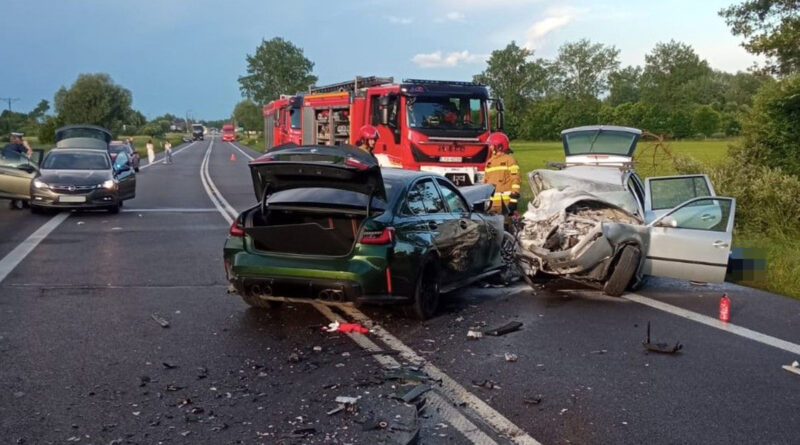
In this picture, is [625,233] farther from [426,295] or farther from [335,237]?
[335,237]

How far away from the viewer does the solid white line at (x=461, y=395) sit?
4.59 m

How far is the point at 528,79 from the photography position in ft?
285

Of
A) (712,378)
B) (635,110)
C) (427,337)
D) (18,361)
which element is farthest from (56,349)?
(635,110)

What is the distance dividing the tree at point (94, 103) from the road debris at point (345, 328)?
89579 mm

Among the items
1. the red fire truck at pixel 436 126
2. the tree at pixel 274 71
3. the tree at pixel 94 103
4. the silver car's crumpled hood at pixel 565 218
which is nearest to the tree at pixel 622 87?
the tree at pixel 274 71

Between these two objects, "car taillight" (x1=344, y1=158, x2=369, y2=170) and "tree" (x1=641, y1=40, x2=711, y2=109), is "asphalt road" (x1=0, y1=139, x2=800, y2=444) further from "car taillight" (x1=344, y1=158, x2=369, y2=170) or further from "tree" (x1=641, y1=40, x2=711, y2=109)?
"tree" (x1=641, y1=40, x2=711, y2=109)

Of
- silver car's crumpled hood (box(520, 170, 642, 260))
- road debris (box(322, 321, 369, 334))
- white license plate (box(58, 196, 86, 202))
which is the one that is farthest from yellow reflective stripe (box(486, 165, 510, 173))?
white license plate (box(58, 196, 86, 202))

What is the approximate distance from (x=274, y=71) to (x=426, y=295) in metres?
113

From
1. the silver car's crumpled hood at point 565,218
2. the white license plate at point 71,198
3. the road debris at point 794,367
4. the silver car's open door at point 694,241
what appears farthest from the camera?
the white license plate at point 71,198

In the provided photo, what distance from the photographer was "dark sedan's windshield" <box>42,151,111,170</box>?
17344 millimetres

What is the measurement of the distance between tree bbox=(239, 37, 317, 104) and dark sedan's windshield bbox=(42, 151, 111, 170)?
3887 inches

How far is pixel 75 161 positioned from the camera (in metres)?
17.6

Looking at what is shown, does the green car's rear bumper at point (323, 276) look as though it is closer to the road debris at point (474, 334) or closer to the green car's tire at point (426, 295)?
the green car's tire at point (426, 295)

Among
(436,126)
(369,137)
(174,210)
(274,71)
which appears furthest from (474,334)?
(274,71)
